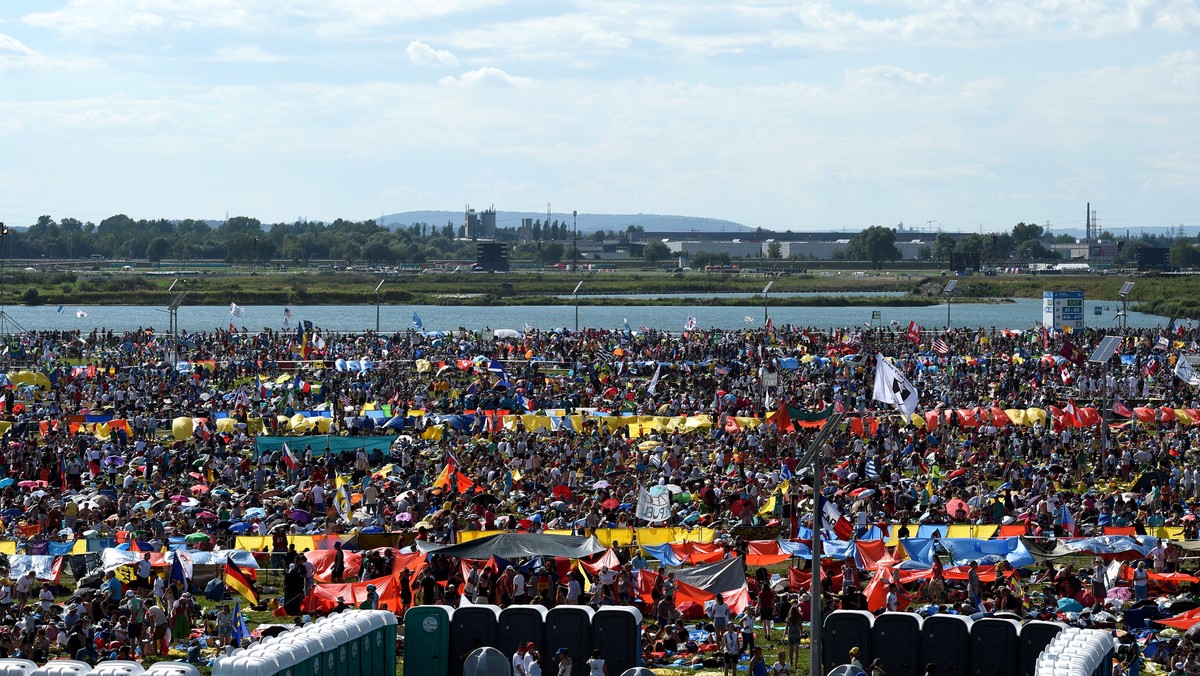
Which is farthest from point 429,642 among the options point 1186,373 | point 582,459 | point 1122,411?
point 1186,373

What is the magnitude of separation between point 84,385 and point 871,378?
24.1 metres

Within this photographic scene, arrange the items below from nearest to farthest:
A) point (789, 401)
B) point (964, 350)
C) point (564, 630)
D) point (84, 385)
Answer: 1. point (564, 630)
2. point (789, 401)
3. point (84, 385)
4. point (964, 350)

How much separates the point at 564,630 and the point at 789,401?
25595mm

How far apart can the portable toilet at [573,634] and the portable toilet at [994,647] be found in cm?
402

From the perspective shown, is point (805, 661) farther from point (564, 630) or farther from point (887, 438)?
point (887, 438)

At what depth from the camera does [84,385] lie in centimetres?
4406

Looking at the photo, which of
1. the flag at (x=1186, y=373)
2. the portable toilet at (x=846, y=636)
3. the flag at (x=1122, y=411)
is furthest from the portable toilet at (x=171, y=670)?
the flag at (x=1186, y=373)

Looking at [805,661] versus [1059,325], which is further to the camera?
[1059,325]

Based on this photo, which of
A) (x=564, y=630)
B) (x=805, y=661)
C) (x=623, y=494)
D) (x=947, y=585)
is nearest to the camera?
(x=564, y=630)

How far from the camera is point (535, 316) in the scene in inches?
4953

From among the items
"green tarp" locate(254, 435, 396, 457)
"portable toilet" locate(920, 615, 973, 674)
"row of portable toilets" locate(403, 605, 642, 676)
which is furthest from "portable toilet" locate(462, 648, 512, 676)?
"green tarp" locate(254, 435, 396, 457)

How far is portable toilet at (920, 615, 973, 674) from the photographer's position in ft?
49.3

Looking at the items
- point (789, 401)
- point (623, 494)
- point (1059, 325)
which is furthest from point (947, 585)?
point (1059, 325)

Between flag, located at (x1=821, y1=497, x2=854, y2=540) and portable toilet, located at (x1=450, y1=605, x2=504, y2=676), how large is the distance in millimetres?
7893
